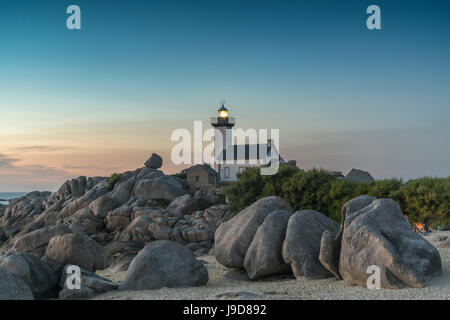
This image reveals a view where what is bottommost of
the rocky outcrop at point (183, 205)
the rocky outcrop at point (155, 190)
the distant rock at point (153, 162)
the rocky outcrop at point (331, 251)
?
the rocky outcrop at point (183, 205)

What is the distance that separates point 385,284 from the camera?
1362cm

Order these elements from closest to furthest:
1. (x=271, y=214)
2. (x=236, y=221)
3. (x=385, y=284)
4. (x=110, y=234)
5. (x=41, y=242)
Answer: (x=385, y=284)
(x=271, y=214)
(x=236, y=221)
(x=41, y=242)
(x=110, y=234)

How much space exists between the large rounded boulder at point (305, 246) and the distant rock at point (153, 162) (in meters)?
45.1

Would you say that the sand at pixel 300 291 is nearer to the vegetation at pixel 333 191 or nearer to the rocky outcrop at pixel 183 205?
the vegetation at pixel 333 191

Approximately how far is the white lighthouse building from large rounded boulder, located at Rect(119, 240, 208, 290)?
5196 cm

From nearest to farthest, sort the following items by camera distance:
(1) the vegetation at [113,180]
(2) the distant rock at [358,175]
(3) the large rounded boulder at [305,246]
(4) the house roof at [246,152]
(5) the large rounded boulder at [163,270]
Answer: (5) the large rounded boulder at [163,270], (3) the large rounded boulder at [305,246], (1) the vegetation at [113,180], (2) the distant rock at [358,175], (4) the house roof at [246,152]

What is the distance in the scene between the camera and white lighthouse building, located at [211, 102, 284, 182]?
229 feet

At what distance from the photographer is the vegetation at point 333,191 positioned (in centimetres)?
2814

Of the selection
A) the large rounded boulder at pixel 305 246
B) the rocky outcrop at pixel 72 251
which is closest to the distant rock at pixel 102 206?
the rocky outcrop at pixel 72 251

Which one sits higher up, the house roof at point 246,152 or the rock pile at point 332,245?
the house roof at point 246,152

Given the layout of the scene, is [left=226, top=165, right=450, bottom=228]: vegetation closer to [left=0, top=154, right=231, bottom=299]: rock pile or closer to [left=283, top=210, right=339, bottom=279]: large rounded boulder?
[left=0, top=154, right=231, bottom=299]: rock pile

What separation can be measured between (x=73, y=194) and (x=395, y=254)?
51084 mm

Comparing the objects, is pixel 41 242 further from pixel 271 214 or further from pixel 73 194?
pixel 73 194
